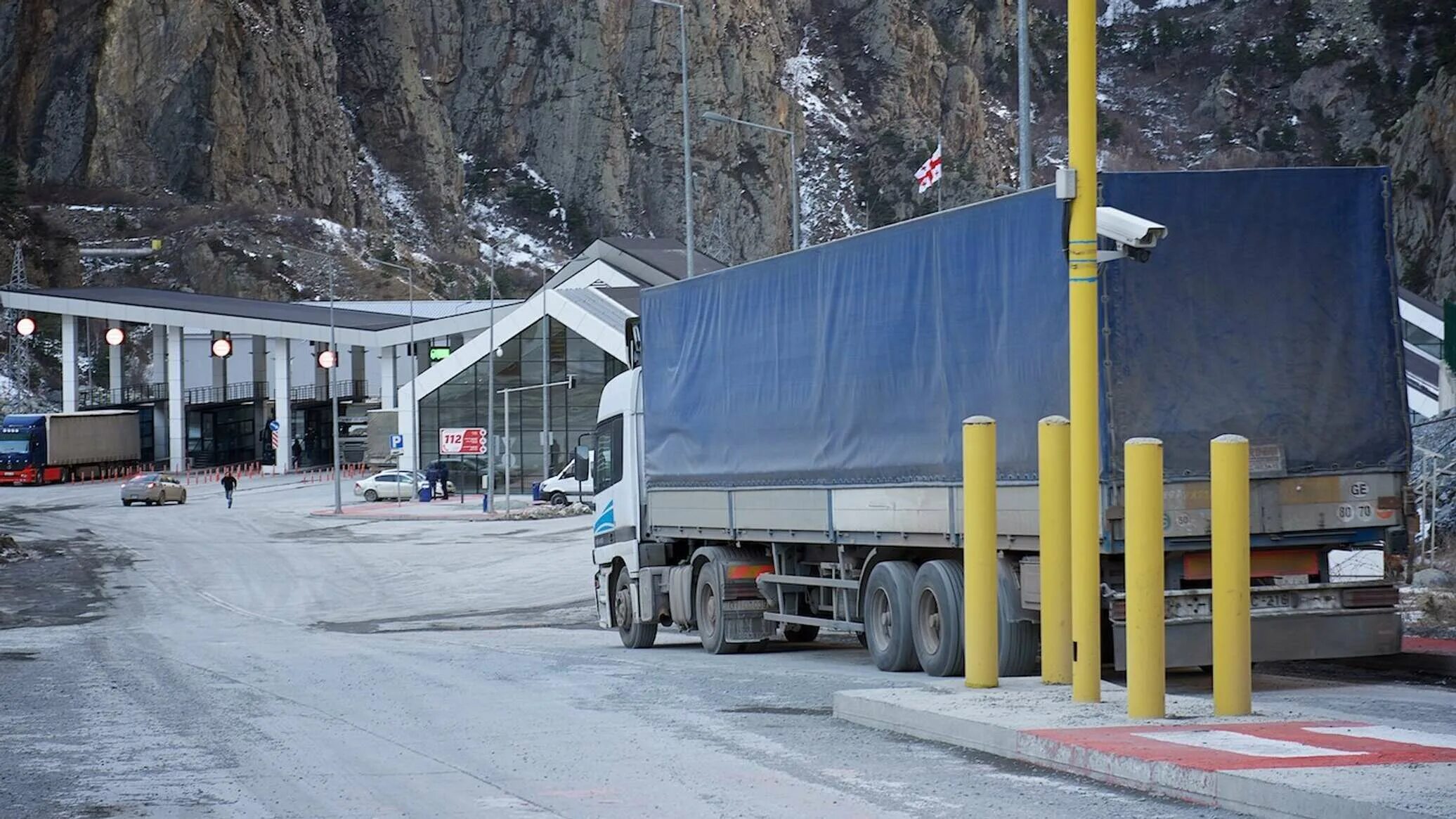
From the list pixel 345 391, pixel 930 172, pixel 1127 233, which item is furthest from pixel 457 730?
pixel 345 391

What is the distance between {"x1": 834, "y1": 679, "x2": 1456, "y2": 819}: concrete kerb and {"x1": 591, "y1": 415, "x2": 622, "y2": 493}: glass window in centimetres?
961

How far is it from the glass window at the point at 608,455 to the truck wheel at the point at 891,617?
22.4 ft

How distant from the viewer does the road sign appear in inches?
2662

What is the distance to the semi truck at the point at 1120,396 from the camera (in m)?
13.6

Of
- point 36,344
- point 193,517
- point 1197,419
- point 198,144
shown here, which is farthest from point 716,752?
point 198,144

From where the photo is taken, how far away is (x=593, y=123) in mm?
174375

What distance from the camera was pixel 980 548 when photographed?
12898mm

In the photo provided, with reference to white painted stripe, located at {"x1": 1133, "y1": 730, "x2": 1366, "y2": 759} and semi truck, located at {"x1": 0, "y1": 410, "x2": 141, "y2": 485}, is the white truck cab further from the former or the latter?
semi truck, located at {"x1": 0, "y1": 410, "x2": 141, "y2": 485}

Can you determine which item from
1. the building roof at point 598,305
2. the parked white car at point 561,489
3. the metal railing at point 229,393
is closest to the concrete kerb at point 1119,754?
the parked white car at point 561,489

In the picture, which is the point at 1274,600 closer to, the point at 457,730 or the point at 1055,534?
the point at 1055,534

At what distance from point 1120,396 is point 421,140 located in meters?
161

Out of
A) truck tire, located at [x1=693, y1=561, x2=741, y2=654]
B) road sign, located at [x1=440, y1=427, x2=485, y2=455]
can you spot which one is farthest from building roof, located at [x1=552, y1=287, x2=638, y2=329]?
truck tire, located at [x1=693, y1=561, x2=741, y2=654]

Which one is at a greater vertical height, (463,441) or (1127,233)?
(1127,233)

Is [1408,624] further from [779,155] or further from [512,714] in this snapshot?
[779,155]
